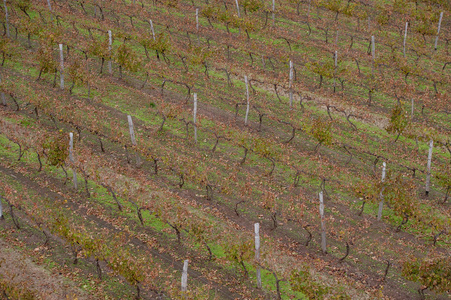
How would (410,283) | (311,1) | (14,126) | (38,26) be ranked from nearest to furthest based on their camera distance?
1. (410,283)
2. (14,126)
3. (38,26)
4. (311,1)

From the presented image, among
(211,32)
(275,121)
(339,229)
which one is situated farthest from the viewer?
(211,32)

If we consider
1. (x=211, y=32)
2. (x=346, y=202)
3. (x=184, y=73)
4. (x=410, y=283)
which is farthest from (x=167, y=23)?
(x=410, y=283)

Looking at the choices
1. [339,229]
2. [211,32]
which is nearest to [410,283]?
[339,229]

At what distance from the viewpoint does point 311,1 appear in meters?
36.6

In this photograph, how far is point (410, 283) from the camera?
52.4 ft

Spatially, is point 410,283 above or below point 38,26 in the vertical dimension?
below

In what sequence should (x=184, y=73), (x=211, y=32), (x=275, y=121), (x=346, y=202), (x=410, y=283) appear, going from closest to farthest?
(x=410, y=283) → (x=346, y=202) → (x=275, y=121) → (x=184, y=73) → (x=211, y=32)

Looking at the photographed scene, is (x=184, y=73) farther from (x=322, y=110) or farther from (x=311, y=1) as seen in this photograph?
(x=311, y=1)

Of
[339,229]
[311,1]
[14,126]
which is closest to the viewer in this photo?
[339,229]

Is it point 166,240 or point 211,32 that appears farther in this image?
point 211,32

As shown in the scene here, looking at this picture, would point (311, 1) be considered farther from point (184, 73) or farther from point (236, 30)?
point (184, 73)

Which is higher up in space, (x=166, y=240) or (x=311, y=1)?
(x=311, y=1)

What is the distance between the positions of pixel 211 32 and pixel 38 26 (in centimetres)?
986

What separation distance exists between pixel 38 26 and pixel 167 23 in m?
7.53
